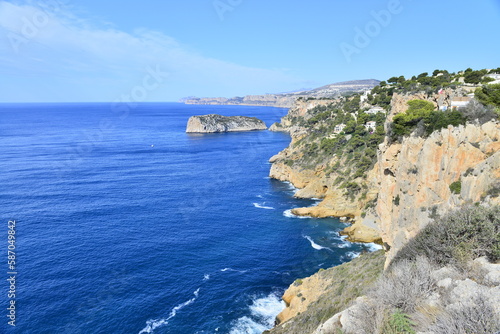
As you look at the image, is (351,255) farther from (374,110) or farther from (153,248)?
(374,110)

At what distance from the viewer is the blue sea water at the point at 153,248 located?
1251 inches

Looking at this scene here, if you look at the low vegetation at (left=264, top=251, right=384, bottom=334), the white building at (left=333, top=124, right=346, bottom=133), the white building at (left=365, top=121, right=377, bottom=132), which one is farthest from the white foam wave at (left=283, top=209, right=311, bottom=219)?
the white building at (left=333, top=124, right=346, bottom=133)

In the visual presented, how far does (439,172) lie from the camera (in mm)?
23203

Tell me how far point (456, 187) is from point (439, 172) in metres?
2.08

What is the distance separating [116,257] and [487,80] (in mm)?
49220

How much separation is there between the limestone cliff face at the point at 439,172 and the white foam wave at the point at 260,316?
42.7 feet

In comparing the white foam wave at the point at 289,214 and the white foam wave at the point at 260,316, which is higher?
the white foam wave at the point at 260,316

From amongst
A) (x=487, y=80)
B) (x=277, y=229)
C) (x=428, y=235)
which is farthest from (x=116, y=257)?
(x=487, y=80)

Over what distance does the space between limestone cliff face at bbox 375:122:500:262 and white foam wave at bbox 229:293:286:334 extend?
13013 mm

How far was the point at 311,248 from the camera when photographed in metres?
45.7

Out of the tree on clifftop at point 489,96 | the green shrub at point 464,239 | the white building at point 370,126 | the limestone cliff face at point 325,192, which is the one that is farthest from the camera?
the white building at point 370,126

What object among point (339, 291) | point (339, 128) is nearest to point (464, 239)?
point (339, 291)

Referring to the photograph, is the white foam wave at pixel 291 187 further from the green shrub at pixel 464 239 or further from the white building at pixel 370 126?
the green shrub at pixel 464 239

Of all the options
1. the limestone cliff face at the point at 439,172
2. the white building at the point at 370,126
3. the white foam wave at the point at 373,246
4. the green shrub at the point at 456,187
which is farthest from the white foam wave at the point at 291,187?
the green shrub at the point at 456,187
